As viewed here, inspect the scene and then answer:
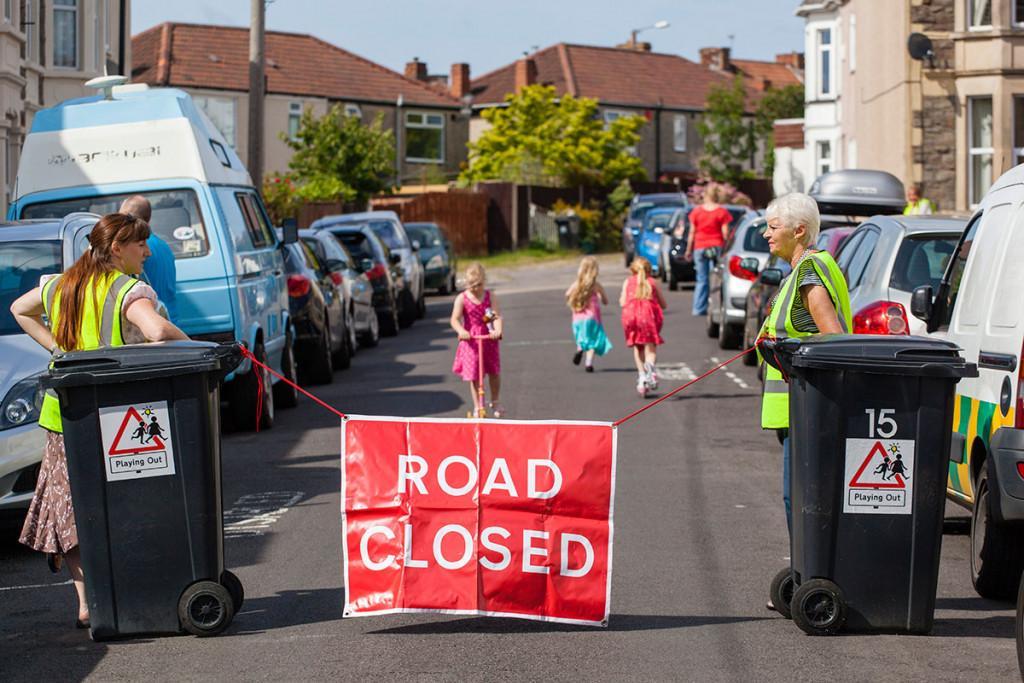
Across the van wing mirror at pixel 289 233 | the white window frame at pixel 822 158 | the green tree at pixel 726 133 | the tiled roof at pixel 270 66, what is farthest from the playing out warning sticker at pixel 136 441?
the green tree at pixel 726 133

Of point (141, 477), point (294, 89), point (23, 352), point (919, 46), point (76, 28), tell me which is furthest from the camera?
point (294, 89)

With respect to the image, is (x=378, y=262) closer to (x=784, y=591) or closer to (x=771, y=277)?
(x=771, y=277)

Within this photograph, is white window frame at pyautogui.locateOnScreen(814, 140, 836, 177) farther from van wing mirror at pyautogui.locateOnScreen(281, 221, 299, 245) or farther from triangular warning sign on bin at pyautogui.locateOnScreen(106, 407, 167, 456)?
triangular warning sign on bin at pyautogui.locateOnScreen(106, 407, 167, 456)

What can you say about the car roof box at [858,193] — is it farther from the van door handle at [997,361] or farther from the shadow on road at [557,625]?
the shadow on road at [557,625]

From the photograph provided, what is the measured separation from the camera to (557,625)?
711 centimetres

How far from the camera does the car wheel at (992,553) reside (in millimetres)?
7438

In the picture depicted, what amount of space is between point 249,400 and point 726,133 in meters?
53.3

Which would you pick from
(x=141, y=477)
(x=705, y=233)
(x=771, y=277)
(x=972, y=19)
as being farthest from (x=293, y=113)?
(x=141, y=477)

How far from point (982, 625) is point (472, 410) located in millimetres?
8039

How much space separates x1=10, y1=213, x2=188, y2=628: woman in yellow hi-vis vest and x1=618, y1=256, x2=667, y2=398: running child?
30.1 ft

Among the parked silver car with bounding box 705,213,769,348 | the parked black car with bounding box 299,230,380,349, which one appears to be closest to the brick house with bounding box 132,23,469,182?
the parked black car with bounding box 299,230,380,349

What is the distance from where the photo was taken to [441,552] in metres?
6.92

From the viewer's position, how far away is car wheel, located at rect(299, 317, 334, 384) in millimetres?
17266

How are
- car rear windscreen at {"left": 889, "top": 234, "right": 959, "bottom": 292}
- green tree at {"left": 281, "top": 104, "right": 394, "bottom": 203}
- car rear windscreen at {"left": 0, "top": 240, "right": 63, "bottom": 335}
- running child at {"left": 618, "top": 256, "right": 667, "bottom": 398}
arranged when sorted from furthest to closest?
green tree at {"left": 281, "top": 104, "right": 394, "bottom": 203}, running child at {"left": 618, "top": 256, "right": 667, "bottom": 398}, car rear windscreen at {"left": 889, "top": 234, "right": 959, "bottom": 292}, car rear windscreen at {"left": 0, "top": 240, "right": 63, "bottom": 335}
